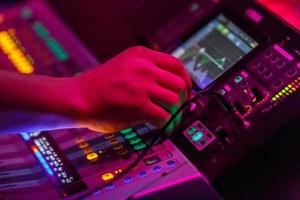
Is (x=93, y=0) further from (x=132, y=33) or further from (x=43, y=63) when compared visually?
(x=43, y=63)

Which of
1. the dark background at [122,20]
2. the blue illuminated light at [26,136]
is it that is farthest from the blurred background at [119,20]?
the blue illuminated light at [26,136]

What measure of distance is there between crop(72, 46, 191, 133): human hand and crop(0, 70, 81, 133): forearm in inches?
0.7

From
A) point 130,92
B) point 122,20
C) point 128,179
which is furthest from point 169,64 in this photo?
point 122,20

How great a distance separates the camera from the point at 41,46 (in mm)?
1077

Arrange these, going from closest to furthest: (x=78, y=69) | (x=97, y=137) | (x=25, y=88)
Result: (x=25, y=88) < (x=97, y=137) < (x=78, y=69)

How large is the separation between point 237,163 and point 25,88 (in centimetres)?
34

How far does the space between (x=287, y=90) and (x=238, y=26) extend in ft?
0.56

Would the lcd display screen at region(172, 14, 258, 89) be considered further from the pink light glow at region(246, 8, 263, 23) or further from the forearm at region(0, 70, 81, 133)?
the forearm at region(0, 70, 81, 133)

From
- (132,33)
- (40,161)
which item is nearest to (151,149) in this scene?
(40,161)

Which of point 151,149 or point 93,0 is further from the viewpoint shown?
point 93,0

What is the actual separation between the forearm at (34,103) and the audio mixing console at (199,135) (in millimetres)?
86

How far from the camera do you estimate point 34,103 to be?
28.5 inches

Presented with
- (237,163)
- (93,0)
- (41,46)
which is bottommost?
(237,163)

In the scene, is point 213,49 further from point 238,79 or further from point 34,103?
point 34,103
